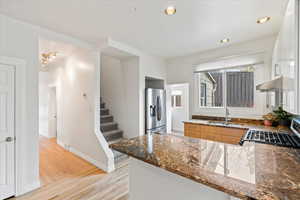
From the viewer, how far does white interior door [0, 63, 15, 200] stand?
2061mm

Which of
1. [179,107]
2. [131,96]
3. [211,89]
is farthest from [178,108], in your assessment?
[131,96]

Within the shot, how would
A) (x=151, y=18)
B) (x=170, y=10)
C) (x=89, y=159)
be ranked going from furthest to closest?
(x=89, y=159)
(x=151, y=18)
(x=170, y=10)

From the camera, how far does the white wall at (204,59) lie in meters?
3.01

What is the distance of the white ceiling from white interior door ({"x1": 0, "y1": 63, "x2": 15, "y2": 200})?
0.95m

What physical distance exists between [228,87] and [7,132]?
14.7ft

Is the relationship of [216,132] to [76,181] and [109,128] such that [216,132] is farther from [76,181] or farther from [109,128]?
[76,181]

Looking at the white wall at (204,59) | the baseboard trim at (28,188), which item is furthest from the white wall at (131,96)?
the baseboard trim at (28,188)

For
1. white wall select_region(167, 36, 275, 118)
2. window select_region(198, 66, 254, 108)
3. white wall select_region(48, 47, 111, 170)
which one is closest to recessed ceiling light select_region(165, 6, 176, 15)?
white wall select_region(48, 47, 111, 170)

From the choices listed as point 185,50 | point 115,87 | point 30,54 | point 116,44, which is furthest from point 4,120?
point 185,50

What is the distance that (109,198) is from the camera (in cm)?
212

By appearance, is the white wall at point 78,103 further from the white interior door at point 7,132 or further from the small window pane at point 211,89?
the small window pane at point 211,89

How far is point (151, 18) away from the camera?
7.29ft

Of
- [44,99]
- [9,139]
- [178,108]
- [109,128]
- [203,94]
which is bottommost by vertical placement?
[109,128]

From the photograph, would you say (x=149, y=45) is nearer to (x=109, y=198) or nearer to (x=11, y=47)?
(x=11, y=47)
